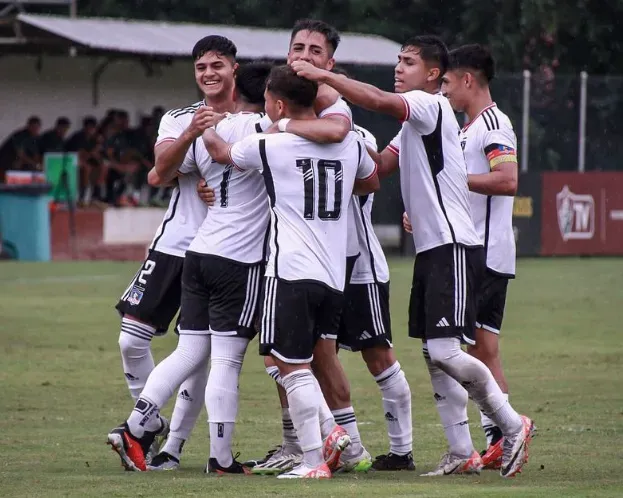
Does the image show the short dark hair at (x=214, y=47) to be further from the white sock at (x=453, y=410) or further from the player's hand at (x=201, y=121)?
the white sock at (x=453, y=410)

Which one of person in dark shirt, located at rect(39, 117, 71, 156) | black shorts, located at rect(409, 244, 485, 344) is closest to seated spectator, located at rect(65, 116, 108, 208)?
person in dark shirt, located at rect(39, 117, 71, 156)

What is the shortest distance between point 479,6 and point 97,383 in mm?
27524

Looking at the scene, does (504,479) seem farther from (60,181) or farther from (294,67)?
(60,181)

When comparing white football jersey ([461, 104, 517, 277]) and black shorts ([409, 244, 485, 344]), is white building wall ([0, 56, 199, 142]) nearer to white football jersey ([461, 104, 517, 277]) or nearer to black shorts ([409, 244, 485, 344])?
white football jersey ([461, 104, 517, 277])

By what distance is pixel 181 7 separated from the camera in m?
42.2

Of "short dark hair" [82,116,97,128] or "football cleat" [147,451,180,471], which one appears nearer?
"football cleat" [147,451,180,471]

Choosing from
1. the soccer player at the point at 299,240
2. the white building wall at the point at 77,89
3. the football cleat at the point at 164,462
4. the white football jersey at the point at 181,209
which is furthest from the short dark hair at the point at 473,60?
the white building wall at the point at 77,89

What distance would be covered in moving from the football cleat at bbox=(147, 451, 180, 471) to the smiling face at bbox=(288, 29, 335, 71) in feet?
7.16

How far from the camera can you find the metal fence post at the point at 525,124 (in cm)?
2822

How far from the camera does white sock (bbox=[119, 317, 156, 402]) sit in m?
8.18

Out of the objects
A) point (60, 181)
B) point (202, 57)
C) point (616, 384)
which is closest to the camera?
point (202, 57)

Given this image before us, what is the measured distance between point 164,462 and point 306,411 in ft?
3.41

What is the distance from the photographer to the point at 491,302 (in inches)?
331

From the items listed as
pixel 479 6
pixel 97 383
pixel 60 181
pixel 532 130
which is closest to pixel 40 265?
pixel 60 181
